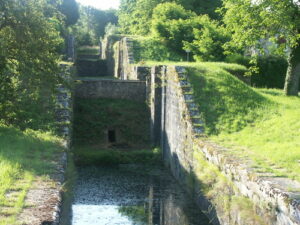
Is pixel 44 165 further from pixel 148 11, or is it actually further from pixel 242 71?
pixel 148 11

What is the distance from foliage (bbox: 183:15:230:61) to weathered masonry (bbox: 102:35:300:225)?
178 inches

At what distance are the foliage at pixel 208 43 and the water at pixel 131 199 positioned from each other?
9.50 m

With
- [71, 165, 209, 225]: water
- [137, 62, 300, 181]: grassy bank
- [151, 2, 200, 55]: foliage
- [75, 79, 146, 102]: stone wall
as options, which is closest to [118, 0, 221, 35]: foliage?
[151, 2, 200, 55]: foliage

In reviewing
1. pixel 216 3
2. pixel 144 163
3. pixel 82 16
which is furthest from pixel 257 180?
pixel 82 16

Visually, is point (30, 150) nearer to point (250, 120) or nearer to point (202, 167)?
point (202, 167)

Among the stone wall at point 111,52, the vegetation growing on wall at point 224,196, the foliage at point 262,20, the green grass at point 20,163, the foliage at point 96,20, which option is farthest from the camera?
the foliage at point 96,20

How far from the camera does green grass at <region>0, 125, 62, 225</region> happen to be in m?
6.88

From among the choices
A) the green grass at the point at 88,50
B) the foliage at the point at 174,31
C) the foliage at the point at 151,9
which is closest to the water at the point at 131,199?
the foliage at the point at 174,31

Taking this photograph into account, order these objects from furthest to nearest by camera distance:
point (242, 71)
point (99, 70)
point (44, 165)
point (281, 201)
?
point (99, 70), point (242, 71), point (44, 165), point (281, 201)

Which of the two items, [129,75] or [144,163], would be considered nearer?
[144,163]

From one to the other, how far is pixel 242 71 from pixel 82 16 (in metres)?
52.9

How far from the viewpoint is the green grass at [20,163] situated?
22.6 ft

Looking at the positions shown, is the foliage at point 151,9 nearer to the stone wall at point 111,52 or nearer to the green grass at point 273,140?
the stone wall at point 111,52

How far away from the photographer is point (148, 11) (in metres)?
35.6
